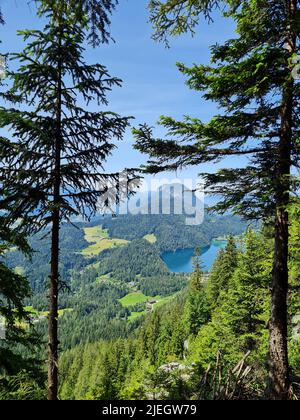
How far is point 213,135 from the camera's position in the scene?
7238mm

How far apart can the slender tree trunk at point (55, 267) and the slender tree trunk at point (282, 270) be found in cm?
507

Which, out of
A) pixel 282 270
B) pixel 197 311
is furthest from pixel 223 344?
pixel 197 311

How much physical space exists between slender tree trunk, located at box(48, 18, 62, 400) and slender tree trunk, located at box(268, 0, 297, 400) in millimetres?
5069

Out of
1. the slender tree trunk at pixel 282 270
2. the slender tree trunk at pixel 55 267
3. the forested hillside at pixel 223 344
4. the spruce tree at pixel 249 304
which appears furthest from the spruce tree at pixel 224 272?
the slender tree trunk at pixel 55 267

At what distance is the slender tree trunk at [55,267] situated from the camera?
7395 mm

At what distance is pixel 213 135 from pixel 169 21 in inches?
141

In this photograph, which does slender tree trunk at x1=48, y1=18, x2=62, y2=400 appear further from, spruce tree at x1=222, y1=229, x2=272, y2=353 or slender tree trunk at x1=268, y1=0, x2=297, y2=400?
spruce tree at x1=222, y1=229, x2=272, y2=353

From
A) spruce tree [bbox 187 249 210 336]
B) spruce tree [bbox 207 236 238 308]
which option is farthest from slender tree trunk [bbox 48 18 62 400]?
spruce tree [bbox 187 249 210 336]

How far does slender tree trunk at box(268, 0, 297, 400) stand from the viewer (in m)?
6.97
